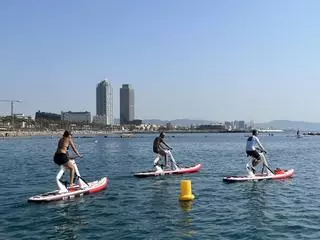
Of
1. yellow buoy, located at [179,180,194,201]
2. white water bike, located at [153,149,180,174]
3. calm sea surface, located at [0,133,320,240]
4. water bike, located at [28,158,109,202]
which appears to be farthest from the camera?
white water bike, located at [153,149,180,174]

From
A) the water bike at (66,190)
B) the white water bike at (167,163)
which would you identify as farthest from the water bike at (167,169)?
the water bike at (66,190)

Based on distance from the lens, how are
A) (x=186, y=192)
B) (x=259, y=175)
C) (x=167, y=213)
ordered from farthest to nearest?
(x=259, y=175) < (x=186, y=192) < (x=167, y=213)

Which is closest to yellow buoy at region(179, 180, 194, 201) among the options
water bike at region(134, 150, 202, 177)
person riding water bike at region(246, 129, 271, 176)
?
person riding water bike at region(246, 129, 271, 176)

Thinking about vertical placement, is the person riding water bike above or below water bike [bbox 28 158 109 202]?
above

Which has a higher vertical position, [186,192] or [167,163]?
[167,163]

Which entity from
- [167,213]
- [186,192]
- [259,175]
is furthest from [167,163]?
[167,213]

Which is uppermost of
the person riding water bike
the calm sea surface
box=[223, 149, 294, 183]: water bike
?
the person riding water bike

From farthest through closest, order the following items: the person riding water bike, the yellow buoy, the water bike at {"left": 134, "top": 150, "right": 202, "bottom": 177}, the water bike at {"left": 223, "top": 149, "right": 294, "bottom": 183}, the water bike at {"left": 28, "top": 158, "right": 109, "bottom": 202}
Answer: the water bike at {"left": 134, "top": 150, "right": 202, "bottom": 177} → the person riding water bike → the water bike at {"left": 223, "top": 149, "right": 294, "bottom": 183} → the yellow buoy → the water bike at {"left": 28, "top": 158, "right": 109, "bottom": 202}

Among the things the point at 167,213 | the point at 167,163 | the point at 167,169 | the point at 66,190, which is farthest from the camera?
the point at 167,163

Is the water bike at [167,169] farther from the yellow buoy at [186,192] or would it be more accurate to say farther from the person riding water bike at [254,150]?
the yellow buoy at [186,192]

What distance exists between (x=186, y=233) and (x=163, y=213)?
129 inches

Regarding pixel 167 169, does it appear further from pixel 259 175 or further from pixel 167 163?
pixel 259 175

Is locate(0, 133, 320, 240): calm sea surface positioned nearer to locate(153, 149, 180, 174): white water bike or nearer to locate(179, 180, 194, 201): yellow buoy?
locate(179, 180, 194, 201): yellow buoy

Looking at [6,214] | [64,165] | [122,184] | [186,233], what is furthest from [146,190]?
[186,233]
